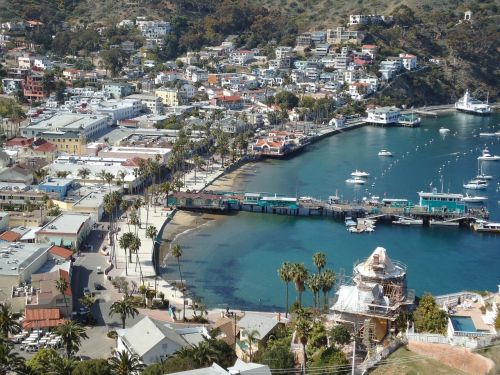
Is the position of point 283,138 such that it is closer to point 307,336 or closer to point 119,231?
point 119,231

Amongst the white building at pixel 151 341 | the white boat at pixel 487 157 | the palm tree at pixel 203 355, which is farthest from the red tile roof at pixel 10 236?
the white boat at pixel 487 157

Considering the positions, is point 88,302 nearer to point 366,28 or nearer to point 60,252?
point 60,252

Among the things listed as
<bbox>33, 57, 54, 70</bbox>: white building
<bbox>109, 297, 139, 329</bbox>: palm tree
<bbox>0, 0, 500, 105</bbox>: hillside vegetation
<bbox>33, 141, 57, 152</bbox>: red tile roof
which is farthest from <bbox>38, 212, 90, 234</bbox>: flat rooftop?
<bbox>0, 0, 500, 105</bbox>: hillside vegetation

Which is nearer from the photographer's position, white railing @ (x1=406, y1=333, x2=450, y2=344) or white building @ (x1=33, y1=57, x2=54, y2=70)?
white railing @ (x1=406, y1=333, x2=450, y2=344)

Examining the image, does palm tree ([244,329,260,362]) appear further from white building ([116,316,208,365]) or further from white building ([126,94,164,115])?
white building ([126,94,164,115])

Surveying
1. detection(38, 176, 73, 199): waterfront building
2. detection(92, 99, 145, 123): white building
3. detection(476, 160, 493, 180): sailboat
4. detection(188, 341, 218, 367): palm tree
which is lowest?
detection(476, 160, 493, 180): sailboat

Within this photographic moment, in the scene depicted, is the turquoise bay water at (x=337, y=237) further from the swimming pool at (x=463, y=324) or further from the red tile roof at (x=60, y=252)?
the swimming pool at (x=463, y=324)

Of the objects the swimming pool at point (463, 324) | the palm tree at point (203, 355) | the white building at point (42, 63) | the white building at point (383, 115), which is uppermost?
the white building at point (42, 63)
